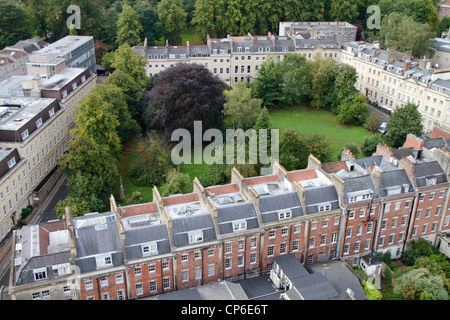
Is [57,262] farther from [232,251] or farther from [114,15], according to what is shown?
[114,15]

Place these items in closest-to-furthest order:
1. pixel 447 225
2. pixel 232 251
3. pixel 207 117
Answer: pixel 232 251, pixel 447 225, pixel 207 117

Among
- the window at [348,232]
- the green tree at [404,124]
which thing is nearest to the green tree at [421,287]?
the window at [348,232]

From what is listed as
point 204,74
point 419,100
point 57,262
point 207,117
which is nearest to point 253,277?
point 57,262

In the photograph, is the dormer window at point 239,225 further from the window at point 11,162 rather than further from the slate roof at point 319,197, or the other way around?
the window at point 11,162

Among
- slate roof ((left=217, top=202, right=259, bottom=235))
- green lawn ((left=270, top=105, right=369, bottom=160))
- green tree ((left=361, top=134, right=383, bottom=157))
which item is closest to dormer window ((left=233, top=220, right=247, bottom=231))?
slate roof ((left=217, top=202, right=259, bottom=235))

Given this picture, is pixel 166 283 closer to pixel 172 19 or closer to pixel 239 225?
pixel 239 225

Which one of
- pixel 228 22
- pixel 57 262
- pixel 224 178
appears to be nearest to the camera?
pixel 57 262
